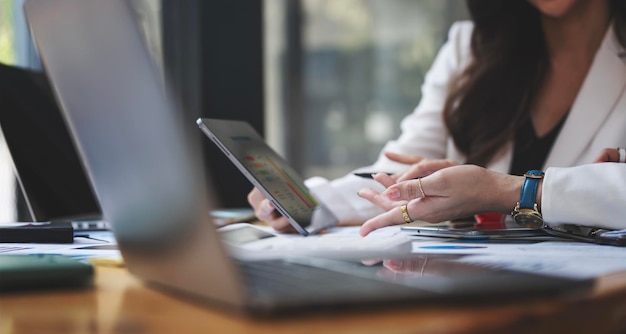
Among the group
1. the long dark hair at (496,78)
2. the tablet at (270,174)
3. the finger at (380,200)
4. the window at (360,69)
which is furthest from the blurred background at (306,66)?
the finger at (380,200)

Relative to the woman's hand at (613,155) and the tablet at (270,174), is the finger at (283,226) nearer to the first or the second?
the tablet at (270,174)

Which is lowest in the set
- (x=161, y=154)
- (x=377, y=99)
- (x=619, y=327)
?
(x=377, y=99)

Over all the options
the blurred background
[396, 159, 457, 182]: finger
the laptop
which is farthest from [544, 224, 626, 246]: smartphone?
the blurred background

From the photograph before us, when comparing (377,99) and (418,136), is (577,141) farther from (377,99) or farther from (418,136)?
Answer: (377,99)

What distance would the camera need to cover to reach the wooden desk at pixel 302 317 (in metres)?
0.42

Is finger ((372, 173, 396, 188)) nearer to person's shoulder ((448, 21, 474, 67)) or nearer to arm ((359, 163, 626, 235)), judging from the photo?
arm ((359, 163, 626, 235))

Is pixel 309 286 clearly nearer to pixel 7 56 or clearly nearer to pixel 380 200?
pixel 380 200

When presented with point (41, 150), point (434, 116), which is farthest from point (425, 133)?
point (41, 150)

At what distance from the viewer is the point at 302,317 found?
0.44 m

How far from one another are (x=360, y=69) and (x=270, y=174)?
9.72 feet

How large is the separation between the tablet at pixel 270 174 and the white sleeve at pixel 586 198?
38 cm

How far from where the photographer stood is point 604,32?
171 cm

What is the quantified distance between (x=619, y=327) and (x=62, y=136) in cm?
110

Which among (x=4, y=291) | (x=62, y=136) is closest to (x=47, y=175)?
(x=62, y=136)
